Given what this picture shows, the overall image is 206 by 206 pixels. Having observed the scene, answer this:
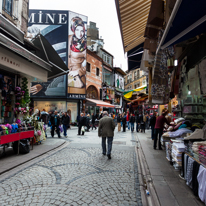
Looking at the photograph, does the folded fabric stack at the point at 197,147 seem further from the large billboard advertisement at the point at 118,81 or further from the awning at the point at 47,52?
the large billboard advertisement at the point at 118,81

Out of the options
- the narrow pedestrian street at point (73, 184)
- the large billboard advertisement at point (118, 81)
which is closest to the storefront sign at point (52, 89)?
the large billboard advertisement at point (118, 81)

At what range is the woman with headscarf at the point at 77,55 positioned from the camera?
2317 centimetres

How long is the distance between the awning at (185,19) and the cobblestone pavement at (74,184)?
3.25 meters

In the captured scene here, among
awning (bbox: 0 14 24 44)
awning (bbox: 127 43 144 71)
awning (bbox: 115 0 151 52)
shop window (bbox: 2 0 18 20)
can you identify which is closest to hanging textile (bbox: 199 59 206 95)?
awning (bbox: 115 0 151 52)

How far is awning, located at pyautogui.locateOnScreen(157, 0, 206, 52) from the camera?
8.38 ft

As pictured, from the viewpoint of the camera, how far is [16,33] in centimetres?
732

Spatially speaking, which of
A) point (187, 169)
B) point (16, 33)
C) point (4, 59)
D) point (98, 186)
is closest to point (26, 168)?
point (98, 186)

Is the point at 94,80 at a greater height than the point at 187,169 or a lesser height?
greater

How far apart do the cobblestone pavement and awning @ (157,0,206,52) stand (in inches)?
128

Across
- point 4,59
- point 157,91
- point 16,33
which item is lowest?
point 157,91

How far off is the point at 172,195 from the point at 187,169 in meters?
0.70

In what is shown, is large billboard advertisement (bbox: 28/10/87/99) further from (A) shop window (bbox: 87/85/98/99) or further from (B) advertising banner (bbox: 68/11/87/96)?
(A) shop window (bbox: 87/85/98/99)

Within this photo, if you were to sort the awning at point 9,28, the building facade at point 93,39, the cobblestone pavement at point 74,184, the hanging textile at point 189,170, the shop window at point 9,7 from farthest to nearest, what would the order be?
the building facade at point 93,39, the shop window at point 9,7, the awning at point 9,28, the hanging textile at point 189,170, the cobblestone pavement at point 74,184

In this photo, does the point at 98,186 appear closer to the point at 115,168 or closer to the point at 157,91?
the point at 115,168
